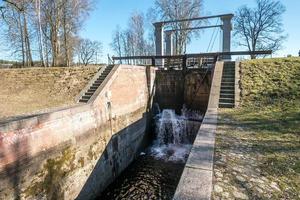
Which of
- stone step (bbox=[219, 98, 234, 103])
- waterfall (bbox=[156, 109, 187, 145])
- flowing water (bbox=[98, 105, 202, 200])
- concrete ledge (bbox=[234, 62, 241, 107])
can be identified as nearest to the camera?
→ concrete ledge (bbox=[234, 62, 241, 107])

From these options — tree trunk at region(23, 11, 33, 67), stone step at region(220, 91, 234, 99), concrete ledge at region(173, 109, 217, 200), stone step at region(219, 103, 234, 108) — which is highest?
tree trunk at region(23, 11, 33, 67)

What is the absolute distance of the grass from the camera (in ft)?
9.62

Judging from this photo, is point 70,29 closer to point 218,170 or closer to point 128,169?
point 128,169

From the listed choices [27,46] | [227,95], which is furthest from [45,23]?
[227,95]

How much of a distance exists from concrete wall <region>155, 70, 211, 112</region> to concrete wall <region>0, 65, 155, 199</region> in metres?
2.33

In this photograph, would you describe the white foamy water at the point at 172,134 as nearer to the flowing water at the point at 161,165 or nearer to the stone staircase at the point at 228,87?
the flowing water at the point at 161,165

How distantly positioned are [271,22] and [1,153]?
27.5 metres

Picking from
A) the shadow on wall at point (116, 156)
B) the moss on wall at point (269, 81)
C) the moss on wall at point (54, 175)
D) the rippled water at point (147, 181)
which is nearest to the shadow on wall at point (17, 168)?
the moss on wall at point (54, 175)

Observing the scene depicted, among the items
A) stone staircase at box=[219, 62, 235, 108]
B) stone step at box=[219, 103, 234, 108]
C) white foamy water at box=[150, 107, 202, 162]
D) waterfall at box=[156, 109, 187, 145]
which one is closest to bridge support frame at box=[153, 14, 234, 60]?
stone staircase at box=[219, 62, 235, 108]

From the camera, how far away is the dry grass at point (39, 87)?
7512mm

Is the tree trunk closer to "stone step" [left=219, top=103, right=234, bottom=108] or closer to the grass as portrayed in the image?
the grass

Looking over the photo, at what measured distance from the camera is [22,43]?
57.2 ft

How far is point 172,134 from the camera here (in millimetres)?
11719

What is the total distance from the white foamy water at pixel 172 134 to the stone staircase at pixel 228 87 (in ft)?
10.8
